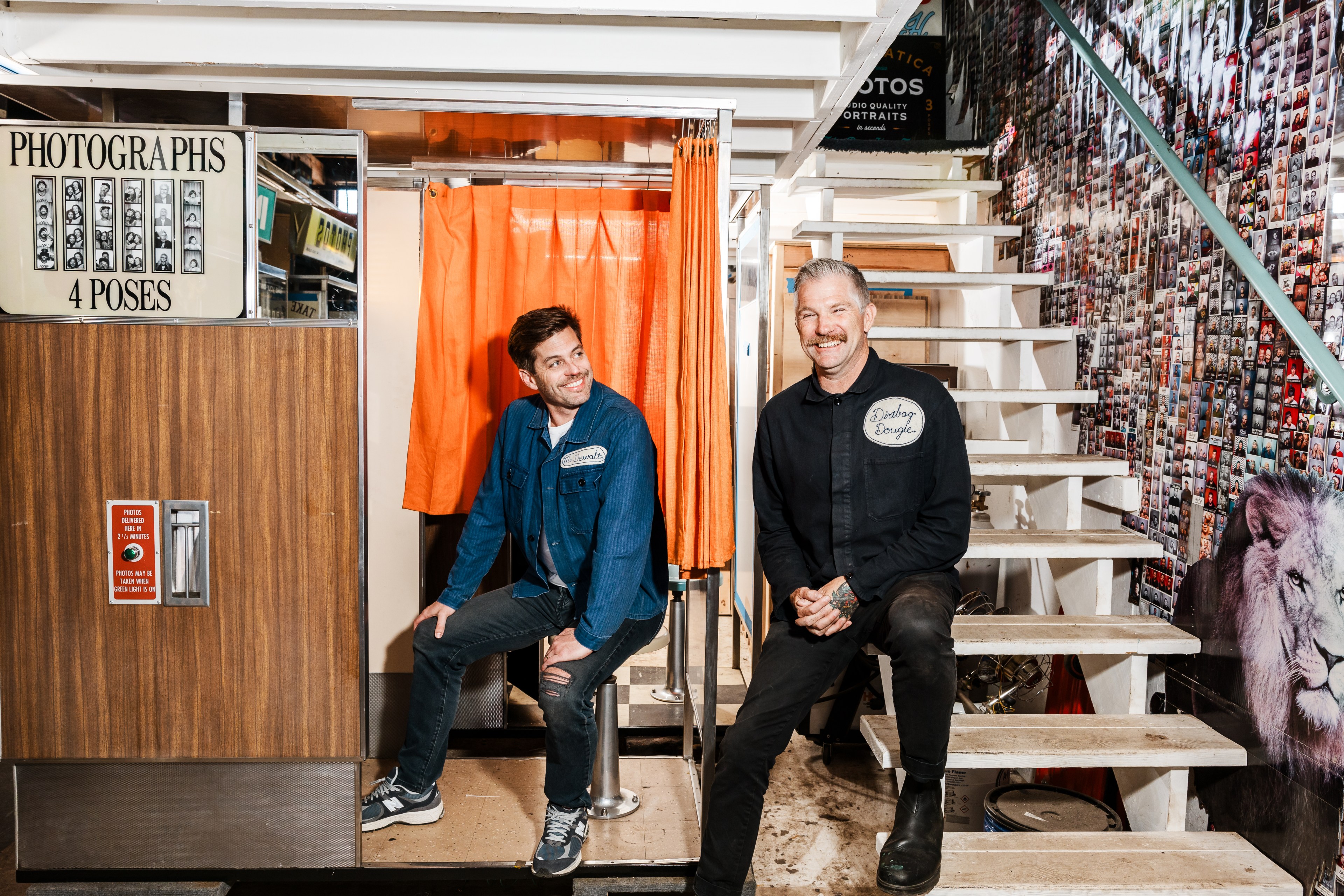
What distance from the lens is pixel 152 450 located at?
7.21ft

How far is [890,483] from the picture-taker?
7.16 feet

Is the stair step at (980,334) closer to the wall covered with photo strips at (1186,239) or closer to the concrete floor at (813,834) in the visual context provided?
the wall covered with photo strips at (1186,239)

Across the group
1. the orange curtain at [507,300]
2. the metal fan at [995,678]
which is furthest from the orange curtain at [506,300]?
the metal fan at [995,678]

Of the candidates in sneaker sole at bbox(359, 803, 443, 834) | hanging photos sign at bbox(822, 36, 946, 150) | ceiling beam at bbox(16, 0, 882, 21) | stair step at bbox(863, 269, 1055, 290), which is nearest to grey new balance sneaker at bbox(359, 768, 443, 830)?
sneaker sole at bbox(359, 803, 443, 834)

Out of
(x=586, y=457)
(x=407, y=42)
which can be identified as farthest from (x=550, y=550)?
(x=407, y=42)

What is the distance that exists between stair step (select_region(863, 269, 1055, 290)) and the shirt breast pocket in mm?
1346

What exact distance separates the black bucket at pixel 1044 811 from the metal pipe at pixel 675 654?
1272 millimetres

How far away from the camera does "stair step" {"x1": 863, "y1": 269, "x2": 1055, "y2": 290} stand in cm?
334

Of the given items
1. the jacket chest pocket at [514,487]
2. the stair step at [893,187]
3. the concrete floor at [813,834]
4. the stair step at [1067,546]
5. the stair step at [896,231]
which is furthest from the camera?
the stair step at [893,187]

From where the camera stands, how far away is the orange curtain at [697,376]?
229cm

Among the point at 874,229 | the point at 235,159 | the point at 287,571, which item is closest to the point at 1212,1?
the point at 874,229

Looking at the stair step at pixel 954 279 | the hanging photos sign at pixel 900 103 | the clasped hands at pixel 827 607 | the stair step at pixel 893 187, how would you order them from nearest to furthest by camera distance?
the clasped hands at pixel 827 607
the stair step at pixel 954 279
the stair step at pixel 893 187
the hanging photos sign at pixel 900 103

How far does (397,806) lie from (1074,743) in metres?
1.86

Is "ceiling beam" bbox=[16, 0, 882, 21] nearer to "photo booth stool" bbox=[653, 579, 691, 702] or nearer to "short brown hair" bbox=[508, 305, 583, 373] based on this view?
"short brown hair" bbox=[508, 305, 583, 373]
